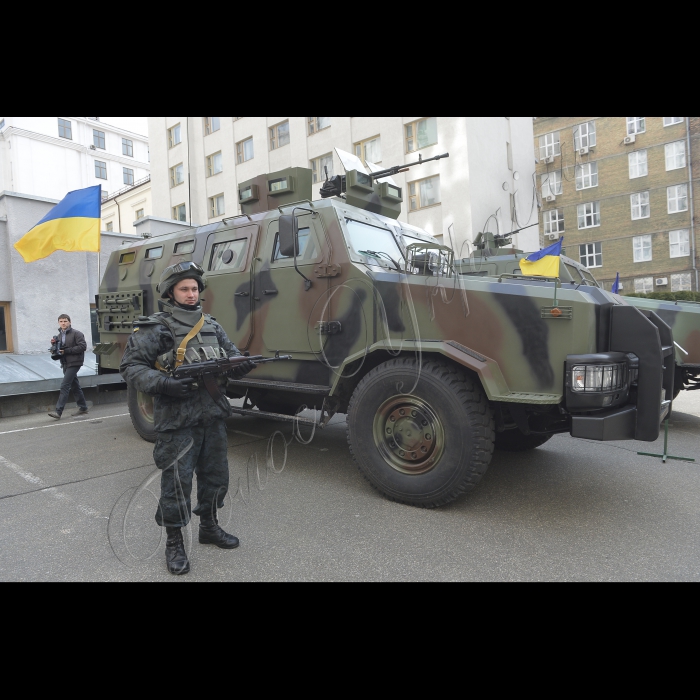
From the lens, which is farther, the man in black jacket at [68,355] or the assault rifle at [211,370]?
the man in black jacket at [68,355]

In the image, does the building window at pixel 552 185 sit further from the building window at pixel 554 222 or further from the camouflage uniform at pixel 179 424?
the camouflage uniform at pixel 179 424

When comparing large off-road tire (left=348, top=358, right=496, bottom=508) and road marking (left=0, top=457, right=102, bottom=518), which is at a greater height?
large off-road tire (left=348, top=358, right=496, bottom=508)

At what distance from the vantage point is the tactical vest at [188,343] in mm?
3113

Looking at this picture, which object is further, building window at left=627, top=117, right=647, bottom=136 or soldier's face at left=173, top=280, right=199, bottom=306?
building window at left=627, top=117, right=647, bottom=136

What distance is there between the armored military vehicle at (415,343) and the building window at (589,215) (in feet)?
105

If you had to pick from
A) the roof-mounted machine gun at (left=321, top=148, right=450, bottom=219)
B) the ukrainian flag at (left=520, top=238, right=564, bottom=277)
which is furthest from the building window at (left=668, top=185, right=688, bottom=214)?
the roof-mounted machine gun at (left=321, top=148, right=450, bottom=219)

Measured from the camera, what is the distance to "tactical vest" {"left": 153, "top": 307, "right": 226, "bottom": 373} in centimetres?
311

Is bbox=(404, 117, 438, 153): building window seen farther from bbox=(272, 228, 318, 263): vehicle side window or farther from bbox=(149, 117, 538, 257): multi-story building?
bbox=(272, 228, 318, 263): vehicle side window

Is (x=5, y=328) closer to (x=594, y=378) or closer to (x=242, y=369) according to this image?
(x=242, y=369)

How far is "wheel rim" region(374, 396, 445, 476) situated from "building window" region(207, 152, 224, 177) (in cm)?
2677

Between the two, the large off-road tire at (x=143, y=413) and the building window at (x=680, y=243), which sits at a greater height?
the building window at (x=680, y=243)

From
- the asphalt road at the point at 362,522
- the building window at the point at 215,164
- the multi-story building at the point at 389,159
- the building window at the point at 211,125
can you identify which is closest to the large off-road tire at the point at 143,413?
the asphalt road at the point at 362,522

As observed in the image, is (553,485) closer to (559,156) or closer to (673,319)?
(673,319)

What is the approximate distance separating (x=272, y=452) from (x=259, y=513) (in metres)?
1.84
